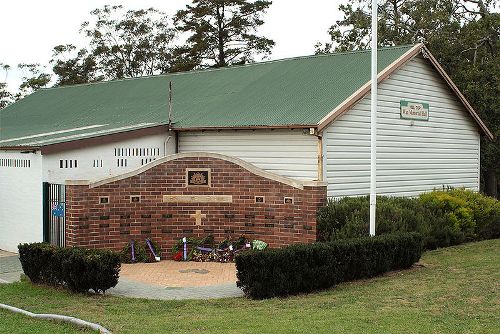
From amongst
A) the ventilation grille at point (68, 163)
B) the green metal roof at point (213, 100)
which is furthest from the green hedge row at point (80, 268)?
the green metal roof at point (213, 100)

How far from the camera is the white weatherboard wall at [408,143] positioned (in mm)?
18312

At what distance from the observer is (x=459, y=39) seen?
101ft

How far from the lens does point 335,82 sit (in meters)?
19.5

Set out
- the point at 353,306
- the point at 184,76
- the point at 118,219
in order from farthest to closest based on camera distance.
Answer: the point at 184,76 < the point at 118,219 < the point at 353,306

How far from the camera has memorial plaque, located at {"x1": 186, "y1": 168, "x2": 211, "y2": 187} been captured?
1659 centimetres

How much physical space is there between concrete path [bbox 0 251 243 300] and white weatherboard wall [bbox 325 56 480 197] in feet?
15.3

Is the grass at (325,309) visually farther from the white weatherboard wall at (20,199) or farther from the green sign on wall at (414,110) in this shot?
the green sign on wall at (414,110)

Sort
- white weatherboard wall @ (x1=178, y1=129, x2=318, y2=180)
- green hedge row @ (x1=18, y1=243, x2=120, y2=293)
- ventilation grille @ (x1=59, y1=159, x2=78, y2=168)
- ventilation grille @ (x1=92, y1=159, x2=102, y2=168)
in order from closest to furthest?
1. green hedge row @ (x1=18, y1=243, x2=120, y2=293)
2. ventilation grille @ (x1=59, y1=159, x2=78, y2=168)
3. white weatherboard wall @ (x1=178, y1=129, x2=318, y2=180)
4. ventilation grille @ (x1=92, y1=159, x2=102, y2=168)

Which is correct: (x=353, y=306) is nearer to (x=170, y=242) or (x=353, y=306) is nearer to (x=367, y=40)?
(x=170, y=242)

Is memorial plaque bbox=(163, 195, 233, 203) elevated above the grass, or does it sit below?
above

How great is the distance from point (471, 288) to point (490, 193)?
22.8m

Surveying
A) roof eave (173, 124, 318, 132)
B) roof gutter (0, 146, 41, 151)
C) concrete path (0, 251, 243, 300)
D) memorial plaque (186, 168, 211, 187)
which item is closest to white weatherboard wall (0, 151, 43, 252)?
roof gutter (0, 146, 41, 151)

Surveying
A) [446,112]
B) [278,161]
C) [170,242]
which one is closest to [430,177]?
[446,112]

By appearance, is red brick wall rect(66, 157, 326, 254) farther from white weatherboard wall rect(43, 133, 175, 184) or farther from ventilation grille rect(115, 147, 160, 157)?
ventilation grille rect(115, 147, 160, 157)
